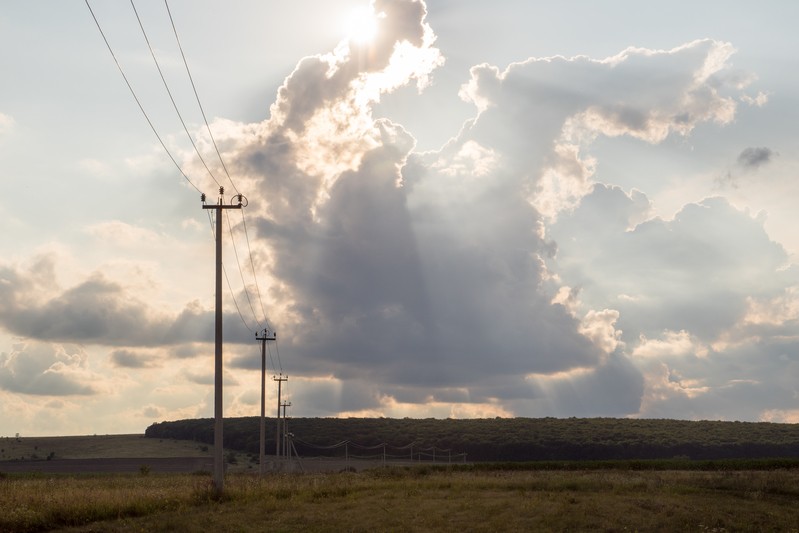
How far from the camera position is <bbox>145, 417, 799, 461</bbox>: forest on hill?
12362cm

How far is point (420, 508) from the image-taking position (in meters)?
38.6

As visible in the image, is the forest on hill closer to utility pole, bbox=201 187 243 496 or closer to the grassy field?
the grassy field

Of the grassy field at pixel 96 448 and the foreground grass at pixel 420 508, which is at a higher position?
the foreground grass at pixel 420 508

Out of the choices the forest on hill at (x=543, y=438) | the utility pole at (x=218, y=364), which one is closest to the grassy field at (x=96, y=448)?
the forest on hill at (x=543, y=438)

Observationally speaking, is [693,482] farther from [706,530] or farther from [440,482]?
[706,530]

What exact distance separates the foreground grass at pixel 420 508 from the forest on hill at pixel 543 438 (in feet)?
228

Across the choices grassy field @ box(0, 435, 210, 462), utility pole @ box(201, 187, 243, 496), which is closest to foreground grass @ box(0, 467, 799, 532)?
utility pole @ box(201, 187, 243, 496)

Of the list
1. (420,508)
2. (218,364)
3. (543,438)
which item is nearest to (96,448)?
(543,438)

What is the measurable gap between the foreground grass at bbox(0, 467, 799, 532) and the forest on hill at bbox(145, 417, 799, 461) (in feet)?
228

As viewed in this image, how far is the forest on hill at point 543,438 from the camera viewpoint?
12362 cm

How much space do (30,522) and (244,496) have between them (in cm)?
1240

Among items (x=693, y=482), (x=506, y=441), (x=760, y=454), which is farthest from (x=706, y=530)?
(x=506, y=441)

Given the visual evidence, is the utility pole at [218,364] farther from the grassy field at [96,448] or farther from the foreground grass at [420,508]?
the grassy field at [96,448]

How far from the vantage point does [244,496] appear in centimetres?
4238
